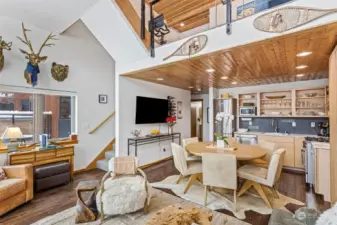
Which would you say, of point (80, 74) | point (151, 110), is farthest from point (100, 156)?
point (80, 74)

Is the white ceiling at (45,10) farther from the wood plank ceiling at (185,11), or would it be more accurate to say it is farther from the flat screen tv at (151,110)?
the flat screen tv at (151,110)

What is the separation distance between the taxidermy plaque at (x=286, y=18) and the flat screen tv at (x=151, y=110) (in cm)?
316

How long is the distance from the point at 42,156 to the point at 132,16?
3194mm

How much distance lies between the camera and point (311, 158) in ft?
10.9

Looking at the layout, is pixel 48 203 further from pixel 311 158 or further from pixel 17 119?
pixel 311 158

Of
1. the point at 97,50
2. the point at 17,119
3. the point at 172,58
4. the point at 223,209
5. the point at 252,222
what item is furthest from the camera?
the point at 97,50

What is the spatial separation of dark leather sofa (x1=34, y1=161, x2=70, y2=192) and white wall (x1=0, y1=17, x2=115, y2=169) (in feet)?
2.77

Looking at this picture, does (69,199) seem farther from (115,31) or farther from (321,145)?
(321,145)

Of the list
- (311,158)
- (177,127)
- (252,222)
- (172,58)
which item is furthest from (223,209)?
(177,127)

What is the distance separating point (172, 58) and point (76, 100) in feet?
9.01

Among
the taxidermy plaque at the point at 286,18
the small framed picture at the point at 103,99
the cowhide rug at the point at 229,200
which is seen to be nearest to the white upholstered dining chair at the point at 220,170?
the cowhide rug at the point at 229,200

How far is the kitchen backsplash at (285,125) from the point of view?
4.65 m

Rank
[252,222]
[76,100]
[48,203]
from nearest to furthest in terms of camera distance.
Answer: [252,222]
[48,203]
[76,100]

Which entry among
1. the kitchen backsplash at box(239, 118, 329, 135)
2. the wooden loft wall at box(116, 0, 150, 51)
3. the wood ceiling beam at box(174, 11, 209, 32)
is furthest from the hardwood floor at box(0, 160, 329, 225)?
the wood ceiling beam at box(174, 11, 209, 32)
